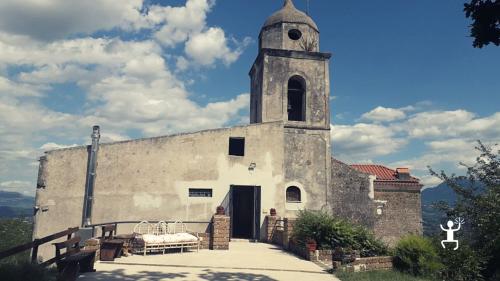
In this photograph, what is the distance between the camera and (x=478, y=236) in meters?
10.4

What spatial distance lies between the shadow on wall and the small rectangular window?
6884 millimetres

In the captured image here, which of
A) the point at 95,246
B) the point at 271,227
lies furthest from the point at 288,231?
the point at 95,246

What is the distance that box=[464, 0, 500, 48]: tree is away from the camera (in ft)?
19.9

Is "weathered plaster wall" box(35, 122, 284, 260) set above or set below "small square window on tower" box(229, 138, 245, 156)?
below

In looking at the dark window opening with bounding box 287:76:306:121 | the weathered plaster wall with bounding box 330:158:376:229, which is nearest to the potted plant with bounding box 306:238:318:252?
the weathered plaster wall with bounding box 330:158:376:229

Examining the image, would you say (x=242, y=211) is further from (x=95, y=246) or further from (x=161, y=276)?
(x=161, y=276)

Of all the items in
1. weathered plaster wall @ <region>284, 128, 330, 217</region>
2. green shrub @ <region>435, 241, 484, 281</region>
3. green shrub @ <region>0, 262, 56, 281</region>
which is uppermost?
weathered plaster wall @ <region>284, 128, 330, 217</region>

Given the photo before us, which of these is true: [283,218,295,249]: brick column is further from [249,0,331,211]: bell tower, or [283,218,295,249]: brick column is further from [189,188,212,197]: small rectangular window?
[189,188,212,197]: small rectangular window

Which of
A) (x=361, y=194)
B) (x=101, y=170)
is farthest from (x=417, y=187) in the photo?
(x=101, y=170)

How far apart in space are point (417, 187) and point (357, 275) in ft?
43.5

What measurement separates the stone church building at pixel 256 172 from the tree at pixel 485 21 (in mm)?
11460

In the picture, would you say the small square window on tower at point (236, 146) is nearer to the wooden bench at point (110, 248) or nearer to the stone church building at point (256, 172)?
the stone church building at point (256, 172)

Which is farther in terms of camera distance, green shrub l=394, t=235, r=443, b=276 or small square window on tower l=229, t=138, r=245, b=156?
small square window on tower l=229, t=138, r=245, b=156

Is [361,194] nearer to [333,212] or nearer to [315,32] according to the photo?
[333,212]
